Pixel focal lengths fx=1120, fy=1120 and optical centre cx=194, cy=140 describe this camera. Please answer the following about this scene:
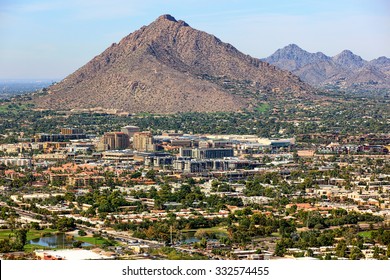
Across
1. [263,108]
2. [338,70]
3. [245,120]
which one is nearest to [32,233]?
[245,120]

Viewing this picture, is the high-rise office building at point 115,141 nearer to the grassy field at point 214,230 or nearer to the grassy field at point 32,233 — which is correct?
the grassy field at point 214,230

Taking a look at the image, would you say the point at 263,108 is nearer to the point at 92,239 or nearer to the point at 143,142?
the point at 143,142

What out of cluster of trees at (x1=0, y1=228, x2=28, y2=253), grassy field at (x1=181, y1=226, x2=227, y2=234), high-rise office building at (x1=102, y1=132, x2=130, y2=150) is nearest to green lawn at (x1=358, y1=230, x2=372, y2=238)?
grassy field at (x1=181, y1=226, x2=227, y2=234)

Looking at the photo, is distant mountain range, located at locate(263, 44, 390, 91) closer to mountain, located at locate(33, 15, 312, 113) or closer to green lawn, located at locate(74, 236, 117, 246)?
mountain, located at locate(33, 15, 312, 113)

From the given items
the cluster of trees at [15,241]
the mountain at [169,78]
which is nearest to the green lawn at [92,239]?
the cluster of trees at [15,241]

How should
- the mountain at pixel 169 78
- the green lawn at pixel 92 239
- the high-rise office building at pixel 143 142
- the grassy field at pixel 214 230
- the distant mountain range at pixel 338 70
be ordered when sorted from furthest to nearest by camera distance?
the distant mountain range at pixel 338 70 → the mountain at pixel 169 78 → the high-rise office building at pixel 143 142 → the grassy field at pixel 214 230 → the green lawn at pixel 92 239

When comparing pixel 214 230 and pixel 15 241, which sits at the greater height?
pixel 15 241
